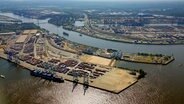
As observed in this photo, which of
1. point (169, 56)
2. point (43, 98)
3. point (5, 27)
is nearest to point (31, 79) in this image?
point (43, 98)

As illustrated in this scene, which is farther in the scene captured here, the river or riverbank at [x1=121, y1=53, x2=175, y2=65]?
riverbank at [x1=121, y1=53, x2=175, y2=65]

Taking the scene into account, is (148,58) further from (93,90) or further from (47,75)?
(47,75)

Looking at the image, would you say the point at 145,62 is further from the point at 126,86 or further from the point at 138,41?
the point at 138,41

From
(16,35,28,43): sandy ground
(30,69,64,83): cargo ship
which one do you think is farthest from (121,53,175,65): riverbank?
(16,35,28,43): sandy ground

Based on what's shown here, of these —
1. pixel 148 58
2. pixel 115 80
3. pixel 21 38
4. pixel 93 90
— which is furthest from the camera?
pixel 21 38

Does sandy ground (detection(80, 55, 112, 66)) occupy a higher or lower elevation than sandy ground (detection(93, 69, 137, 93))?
higher

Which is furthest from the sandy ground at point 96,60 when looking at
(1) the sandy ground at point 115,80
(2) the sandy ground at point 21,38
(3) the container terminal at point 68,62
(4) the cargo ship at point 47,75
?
(2) the sandy ground at point 21,38

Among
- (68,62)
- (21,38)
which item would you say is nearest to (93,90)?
(68,62)

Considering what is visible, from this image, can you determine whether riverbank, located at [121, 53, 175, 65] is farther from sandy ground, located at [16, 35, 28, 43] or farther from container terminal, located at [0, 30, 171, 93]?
sandy ground, located at [16, 35, 28, 43]
